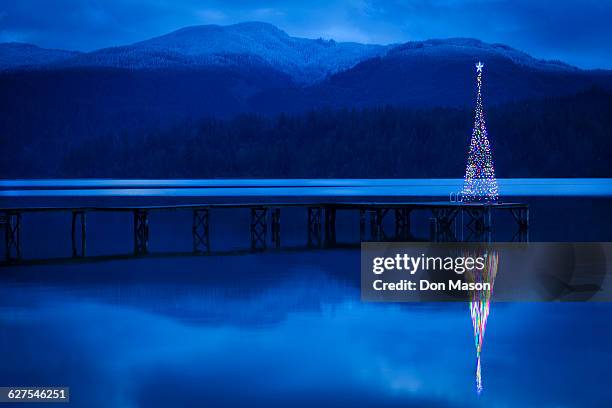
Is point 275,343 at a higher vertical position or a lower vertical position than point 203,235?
higher

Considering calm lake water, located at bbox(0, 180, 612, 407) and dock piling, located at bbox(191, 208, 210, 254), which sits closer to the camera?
calm lake water, located at bbox(0, 180, 612, 407)

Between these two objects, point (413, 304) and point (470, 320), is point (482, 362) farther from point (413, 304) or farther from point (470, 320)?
point (413, 304)

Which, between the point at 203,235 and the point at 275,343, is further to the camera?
the point at 203,235

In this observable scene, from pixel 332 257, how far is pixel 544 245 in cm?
1059

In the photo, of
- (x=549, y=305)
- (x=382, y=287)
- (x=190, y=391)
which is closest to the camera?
(x=190, y=391)

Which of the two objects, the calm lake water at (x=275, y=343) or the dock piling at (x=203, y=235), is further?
the dock piling at (x=203, y=235)

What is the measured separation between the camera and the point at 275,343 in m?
22.1

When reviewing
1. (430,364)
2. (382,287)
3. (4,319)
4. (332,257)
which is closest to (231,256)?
(332,257)

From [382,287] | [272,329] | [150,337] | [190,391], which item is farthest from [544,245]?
[190,391]

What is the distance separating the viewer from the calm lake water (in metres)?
17.7

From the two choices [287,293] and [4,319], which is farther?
[287,293]

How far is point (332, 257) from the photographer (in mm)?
40969

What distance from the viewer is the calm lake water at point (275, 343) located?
1767 centimetres

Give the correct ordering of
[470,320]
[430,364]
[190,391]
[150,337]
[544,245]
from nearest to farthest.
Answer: [190,391] → [430,364] → [150,337] → [470,320] → [544,245]
